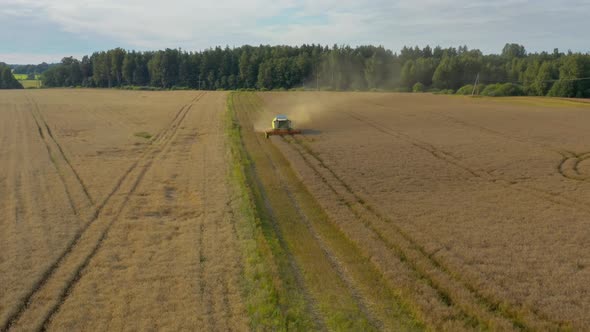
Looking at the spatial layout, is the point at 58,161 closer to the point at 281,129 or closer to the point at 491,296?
the point at 281,129

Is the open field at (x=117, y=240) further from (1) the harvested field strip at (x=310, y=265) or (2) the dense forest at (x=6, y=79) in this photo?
(2) the dense forest at (x=6, y=79)

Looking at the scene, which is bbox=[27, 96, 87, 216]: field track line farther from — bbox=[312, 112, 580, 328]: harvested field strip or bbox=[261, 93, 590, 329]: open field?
bbox=[312, 112, 580, 328]: harvested field strip

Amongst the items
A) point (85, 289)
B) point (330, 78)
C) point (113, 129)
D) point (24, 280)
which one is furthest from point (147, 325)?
point (330, 78)

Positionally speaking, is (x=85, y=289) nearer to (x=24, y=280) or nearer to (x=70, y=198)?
(x=24, y=280)

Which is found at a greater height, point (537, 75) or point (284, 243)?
point (537, 75)

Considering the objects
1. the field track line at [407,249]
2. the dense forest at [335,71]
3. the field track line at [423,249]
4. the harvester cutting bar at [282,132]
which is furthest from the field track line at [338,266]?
the dense forest at [335,71]

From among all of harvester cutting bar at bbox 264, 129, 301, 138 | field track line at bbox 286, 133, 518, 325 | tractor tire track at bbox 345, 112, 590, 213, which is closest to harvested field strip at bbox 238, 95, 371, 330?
field track line at bbox 286, 133, 518, 325

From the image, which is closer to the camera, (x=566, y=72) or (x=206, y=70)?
(x=566, y=72)
